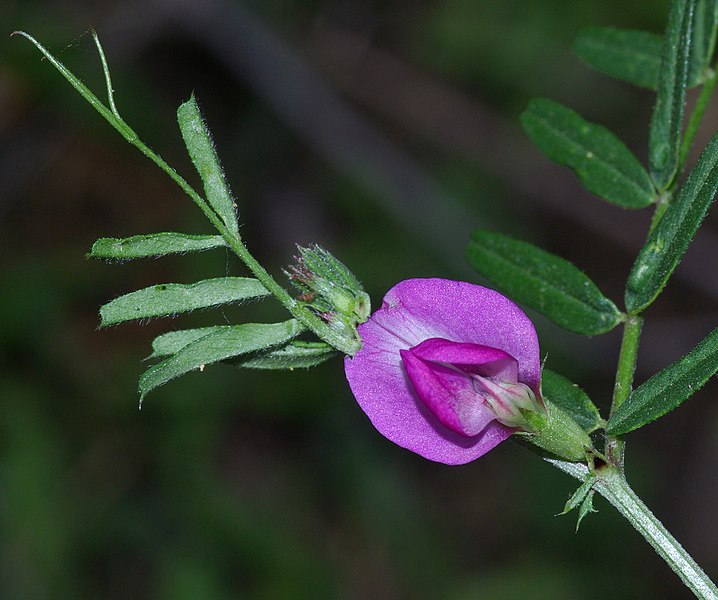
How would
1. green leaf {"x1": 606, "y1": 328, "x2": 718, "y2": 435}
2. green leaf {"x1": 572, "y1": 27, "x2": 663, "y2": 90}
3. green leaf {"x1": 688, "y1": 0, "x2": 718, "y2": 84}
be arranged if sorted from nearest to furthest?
green leaf {"x1": 606, "y1": 328, "x2": 718, "y2": 435} < green leaf {"x1": 688, "y1": 0, "x2": 718, "y2": 84} < green leaf {"x1": 572, "y1": 27, "x2": 663, "y2": 90}

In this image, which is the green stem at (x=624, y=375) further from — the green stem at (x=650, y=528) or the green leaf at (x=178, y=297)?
the green leaf at (x=178, y=297)

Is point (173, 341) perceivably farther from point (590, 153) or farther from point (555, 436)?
point (590, 153)

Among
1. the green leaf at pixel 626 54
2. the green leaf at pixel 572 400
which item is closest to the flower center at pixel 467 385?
the green leaf at pixel 572 400

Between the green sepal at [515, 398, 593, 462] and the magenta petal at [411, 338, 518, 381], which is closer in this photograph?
the magenta petal at [411, 338, 518, 381]

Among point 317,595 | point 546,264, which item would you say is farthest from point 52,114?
point 546,264

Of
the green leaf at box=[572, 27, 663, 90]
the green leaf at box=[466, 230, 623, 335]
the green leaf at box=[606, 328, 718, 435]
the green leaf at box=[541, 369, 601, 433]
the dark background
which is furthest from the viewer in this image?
the dark background

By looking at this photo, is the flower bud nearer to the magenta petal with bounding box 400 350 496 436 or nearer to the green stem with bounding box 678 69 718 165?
the magenta petal with bounding box 400 350 496 436

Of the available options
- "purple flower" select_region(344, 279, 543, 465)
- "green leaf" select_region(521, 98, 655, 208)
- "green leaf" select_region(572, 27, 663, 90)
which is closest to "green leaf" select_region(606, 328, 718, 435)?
"purple flower" select_region(344, 279, 543, 465)
